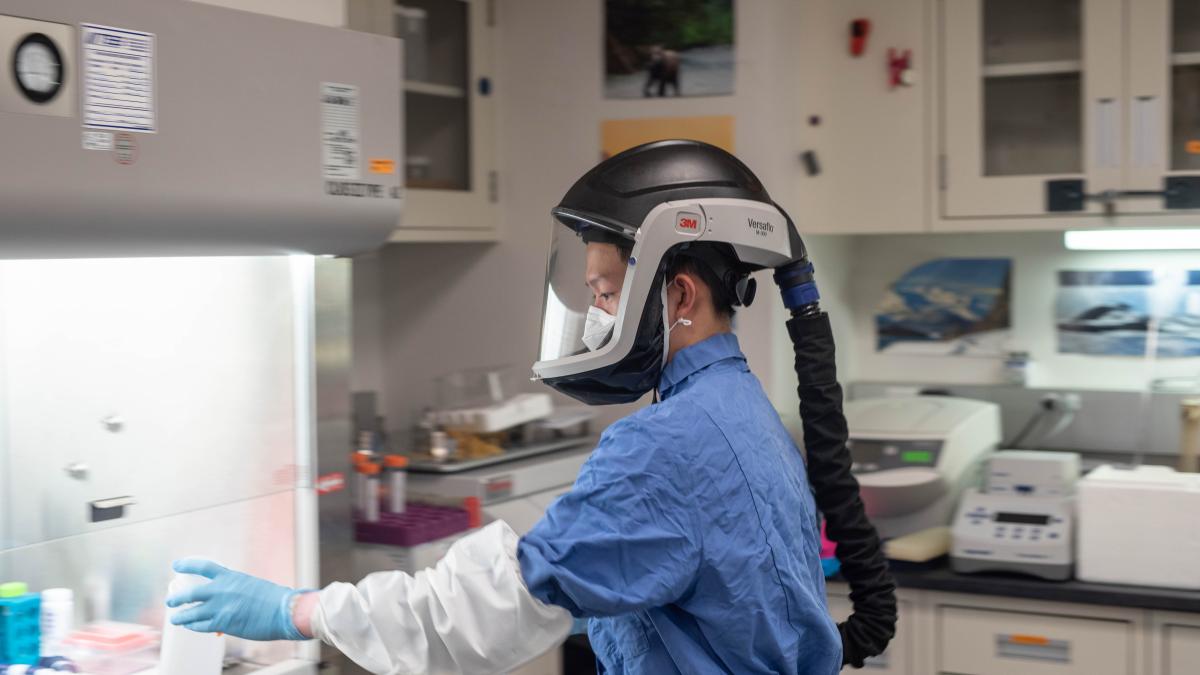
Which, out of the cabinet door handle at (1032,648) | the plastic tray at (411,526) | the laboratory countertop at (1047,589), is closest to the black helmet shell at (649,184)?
the plastic tray at (411,526)

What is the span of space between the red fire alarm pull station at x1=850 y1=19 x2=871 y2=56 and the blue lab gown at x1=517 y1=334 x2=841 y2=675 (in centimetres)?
175

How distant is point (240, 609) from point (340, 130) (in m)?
0.71

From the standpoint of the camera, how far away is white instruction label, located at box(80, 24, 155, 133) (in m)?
1.44

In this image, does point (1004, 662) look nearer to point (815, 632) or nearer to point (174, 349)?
point (815, 632)

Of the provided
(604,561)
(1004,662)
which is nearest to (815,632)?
(604,561)

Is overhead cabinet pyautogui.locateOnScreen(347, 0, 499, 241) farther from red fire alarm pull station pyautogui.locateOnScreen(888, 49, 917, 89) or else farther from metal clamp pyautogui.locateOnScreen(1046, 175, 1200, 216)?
metal clamp pyautogui.locateOnScreen(1046, 175, 1200, 216)

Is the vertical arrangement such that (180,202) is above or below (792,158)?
below

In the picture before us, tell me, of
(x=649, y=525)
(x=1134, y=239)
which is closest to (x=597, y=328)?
(x=649, y=525)

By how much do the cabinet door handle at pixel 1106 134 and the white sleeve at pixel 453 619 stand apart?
2.00 metres

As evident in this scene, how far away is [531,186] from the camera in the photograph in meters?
3.25

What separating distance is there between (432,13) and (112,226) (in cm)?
171

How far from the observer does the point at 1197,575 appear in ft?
8.11

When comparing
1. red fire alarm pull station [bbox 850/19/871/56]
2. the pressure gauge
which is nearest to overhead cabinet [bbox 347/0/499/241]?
red fire alarm pull station [bbox 850/19/871/56]

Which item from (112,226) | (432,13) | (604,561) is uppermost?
(432,13)
